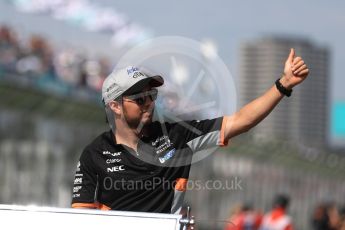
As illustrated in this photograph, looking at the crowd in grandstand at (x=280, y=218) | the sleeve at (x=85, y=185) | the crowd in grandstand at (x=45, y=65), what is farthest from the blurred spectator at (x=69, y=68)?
the sleeve at (x=85, y=185)

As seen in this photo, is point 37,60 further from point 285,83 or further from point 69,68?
point 285,83

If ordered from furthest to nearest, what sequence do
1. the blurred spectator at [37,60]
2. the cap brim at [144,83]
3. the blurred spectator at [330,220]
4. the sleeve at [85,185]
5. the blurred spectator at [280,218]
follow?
the blurred spectator at [37,60] < the blurred spectator at [330,220] < the blurred spectator at [280,218] < the sleeve at [85,185] < the cap brim at [144,83]

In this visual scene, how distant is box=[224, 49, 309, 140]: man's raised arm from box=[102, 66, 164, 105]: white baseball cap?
44 centimetres

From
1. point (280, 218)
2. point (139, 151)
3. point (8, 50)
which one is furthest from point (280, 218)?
point (8, 50)

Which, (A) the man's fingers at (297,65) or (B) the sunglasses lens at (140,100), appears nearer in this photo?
(A) the man's fingers at (297,65)

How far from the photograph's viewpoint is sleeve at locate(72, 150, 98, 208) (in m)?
5.82

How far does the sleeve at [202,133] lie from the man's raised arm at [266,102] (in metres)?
0.04

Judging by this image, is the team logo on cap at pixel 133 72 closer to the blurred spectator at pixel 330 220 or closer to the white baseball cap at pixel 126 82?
the white baseball cap at pixel 126 82

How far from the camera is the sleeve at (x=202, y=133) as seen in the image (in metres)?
5.75

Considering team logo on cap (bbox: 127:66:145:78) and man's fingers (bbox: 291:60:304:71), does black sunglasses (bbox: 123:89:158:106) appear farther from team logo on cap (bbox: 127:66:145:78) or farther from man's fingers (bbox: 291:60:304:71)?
man's fingers (bbox: 291:60:304:71)

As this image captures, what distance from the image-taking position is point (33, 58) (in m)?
45.2

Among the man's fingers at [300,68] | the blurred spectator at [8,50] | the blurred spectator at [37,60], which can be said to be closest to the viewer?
the man's fingers at [300,68]

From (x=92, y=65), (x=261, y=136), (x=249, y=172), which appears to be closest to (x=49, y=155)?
(x=92, y=65)

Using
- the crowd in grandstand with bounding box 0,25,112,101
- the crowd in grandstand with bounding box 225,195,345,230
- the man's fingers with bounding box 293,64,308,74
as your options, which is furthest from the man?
the crowd in grandstand with bounding box 0,25,112,101
